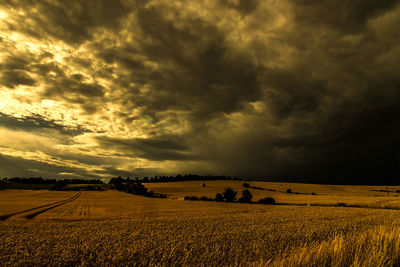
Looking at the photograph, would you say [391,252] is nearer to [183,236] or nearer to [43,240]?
[183,236]

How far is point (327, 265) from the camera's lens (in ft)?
19.4

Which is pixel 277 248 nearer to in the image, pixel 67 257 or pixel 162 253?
pixel 162 253

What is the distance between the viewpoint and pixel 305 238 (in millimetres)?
12617

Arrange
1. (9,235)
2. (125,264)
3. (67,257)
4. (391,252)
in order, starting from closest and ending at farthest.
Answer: (391,252) < (125,264) < (67,257) < (9,235)

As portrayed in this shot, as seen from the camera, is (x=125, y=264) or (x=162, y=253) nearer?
(x=125, y=264)

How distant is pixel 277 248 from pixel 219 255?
3.22 meters

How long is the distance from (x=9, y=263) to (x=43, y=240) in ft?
12.3

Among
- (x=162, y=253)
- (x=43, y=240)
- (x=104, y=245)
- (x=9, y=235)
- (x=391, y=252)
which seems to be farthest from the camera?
(x=9, y=235)

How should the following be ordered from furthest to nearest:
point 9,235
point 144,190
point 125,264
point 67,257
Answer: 1. point 144,190
2. point 9,235
3. point 67,257
4. point 125,264

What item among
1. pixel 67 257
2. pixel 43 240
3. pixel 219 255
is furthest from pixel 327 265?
pixel 43 240

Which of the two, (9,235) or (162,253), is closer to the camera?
(162,253)

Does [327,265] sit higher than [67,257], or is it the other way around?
[327,265]

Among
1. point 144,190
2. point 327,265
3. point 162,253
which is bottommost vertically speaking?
point 144,190

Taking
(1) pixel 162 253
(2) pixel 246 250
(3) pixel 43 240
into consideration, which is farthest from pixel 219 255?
(3) pixel 43 240
